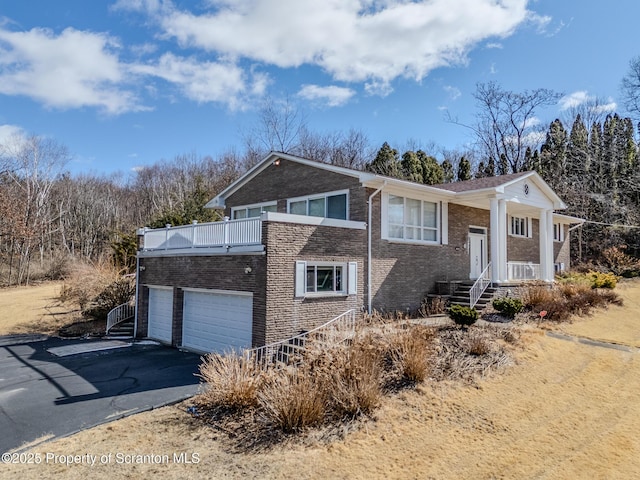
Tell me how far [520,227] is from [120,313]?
20821 mm

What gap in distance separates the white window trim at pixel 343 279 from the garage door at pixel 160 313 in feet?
21.4

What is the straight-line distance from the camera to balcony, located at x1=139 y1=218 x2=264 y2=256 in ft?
38.8

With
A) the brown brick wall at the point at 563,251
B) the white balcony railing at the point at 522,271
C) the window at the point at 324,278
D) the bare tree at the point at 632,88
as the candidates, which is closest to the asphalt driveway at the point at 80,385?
the window at the point at 324,278

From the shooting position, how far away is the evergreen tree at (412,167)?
35906 mm

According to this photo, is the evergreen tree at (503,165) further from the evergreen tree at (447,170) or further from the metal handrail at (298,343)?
the metal handrail at (298,343)

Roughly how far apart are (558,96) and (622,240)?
13846 mm

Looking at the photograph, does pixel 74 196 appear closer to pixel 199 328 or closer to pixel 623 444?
pixel 199 328

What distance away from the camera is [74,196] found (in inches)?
1694

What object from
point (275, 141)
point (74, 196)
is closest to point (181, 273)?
point (275, 141)

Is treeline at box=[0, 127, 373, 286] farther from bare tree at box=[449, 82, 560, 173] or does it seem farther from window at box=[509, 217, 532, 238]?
window at box=[509, 217, 532, 238]

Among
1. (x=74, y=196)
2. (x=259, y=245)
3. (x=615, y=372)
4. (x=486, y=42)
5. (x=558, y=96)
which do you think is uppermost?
(x=558, y=96)

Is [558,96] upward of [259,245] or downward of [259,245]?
upward

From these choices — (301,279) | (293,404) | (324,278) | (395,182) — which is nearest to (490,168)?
(395,182)

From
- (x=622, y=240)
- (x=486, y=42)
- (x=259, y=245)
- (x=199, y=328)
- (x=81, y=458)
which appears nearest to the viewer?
(x=81, y=458)
